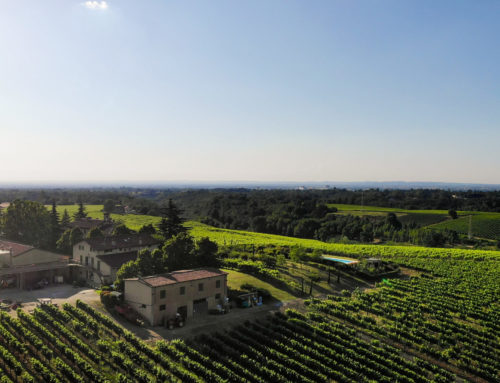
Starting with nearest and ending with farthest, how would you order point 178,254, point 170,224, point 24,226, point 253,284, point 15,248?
1. point 178,254
2. point 253,284
3. point 15,248
4. point 170,224
5. point 24,226

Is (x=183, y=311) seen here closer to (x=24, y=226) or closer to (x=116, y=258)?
(x=116, y=258)

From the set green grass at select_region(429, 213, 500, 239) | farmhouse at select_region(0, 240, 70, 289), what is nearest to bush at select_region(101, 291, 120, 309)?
farmhouse at select_region(0, 240, 70, 289)

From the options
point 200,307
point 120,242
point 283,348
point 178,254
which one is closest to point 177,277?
point 200,307

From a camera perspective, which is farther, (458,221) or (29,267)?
(458,221)

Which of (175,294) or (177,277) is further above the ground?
(177,277)

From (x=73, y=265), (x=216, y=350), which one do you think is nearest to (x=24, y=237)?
(x=73, y=265)

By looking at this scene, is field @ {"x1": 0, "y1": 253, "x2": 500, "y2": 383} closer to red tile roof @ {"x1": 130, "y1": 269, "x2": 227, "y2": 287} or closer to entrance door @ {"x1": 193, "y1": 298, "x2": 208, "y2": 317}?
entrance door @ {"x1": 193, "y1": 298, "x2": 208, "y2": 317}
